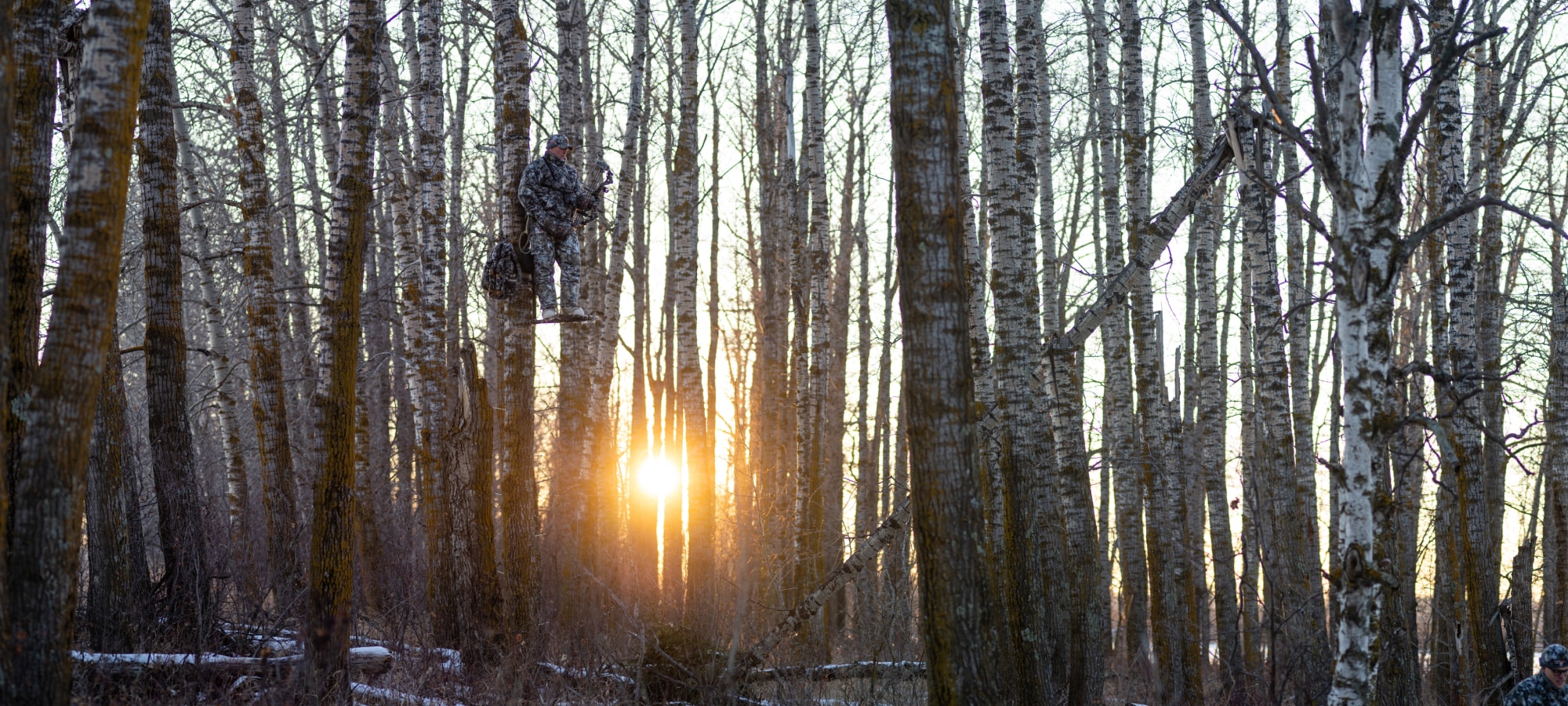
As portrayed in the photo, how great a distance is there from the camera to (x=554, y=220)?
8773 mm

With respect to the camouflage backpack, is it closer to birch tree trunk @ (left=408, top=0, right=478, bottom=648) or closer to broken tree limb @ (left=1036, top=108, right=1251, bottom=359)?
birch tree trunk @ (left=408, top=0, right=478, bottom=648)

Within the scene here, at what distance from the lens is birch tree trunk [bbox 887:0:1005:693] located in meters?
5.23

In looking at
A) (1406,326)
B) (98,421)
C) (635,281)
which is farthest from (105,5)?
(1406,326)

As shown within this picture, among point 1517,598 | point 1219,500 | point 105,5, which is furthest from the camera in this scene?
point 1219,500

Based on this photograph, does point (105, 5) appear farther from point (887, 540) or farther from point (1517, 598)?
point (1517, 598)

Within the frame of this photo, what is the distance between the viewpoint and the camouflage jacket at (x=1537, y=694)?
25.7 feet

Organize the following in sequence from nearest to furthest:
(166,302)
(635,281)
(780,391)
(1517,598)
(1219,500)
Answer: (166,302), (1517,598), (1219,500), (780,391), (635,281)

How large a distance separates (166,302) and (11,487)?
3.61 meters

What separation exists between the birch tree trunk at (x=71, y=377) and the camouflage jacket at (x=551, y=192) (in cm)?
406

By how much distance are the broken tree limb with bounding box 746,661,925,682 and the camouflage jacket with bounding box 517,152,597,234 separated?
158 inches

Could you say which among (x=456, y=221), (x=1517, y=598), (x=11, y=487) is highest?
(x=456, y=221)

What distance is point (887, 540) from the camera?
8156 mm

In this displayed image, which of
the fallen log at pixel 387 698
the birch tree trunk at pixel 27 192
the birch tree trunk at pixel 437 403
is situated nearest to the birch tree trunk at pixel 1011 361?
the fallen log at pixel 387 698

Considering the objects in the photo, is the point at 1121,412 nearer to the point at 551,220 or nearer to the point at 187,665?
the point at 551,220
